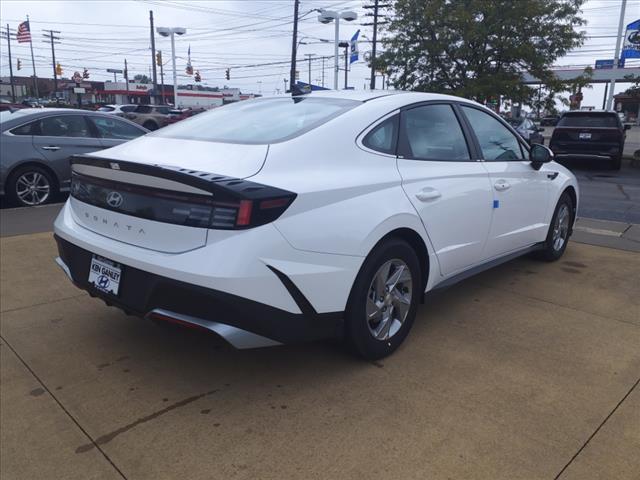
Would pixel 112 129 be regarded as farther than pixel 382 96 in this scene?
Yes

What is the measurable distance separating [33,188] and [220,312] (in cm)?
657

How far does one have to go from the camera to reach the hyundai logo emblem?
2.88 metres

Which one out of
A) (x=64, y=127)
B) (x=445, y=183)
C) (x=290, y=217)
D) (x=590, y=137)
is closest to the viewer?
(x=290, y=217)

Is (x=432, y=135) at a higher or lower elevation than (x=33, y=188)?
higher

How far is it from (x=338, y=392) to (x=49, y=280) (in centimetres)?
302

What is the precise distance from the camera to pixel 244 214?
2.46 meters

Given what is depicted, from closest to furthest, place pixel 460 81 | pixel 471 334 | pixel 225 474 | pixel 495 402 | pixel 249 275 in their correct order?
pixel 225 474
pixel 249 275
pixel 495 402
pixel 471 334
pixel 460 81

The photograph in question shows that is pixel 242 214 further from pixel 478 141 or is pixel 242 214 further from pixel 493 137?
pixel 493 137

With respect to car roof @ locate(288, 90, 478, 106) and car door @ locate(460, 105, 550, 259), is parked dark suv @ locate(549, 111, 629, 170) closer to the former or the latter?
car door @ locate(460, 105, 550, 259)

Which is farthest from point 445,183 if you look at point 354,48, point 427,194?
point 354,48

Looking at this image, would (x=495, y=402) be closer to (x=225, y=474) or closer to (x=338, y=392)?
(x=338, y=392)

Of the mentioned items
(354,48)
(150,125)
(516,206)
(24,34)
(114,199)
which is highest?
(24,34)

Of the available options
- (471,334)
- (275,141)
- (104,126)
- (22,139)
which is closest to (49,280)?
(275,141)

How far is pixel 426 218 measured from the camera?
336 centimetres
